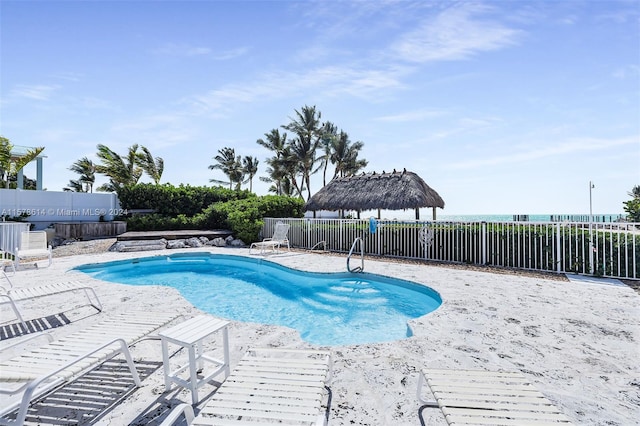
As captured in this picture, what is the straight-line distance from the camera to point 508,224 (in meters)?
8.30

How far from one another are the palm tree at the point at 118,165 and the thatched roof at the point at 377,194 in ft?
47.4

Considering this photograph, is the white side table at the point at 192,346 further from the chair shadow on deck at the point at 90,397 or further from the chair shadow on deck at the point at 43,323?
the chair shadow on deck at the point at 43,323

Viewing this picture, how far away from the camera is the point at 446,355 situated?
125 inches

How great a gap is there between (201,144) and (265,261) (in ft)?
38.6

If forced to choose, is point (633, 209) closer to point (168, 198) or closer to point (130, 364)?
point (130, 364)

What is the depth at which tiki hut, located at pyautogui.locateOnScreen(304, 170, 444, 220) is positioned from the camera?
45.0 ft

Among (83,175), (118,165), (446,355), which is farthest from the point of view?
(83,175)

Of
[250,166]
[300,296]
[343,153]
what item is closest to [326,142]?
[343,153]

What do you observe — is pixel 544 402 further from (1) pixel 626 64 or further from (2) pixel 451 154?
(2) pixel 451 154

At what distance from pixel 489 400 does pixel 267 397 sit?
1.43 metres

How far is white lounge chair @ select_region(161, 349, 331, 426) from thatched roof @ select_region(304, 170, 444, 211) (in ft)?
39.5

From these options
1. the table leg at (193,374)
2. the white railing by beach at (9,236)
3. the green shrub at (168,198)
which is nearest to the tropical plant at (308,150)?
the green shrub at (168,198)

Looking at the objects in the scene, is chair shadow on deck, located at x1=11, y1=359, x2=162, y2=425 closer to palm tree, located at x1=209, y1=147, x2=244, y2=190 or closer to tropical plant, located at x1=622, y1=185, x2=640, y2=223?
tropical plant, located at x1=622, y1=185, x2=640, y2=223

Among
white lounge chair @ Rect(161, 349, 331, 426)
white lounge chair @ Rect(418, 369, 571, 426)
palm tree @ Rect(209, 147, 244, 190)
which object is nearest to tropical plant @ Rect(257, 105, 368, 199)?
palm tree @ Rect(209, 147, 244, 190)
